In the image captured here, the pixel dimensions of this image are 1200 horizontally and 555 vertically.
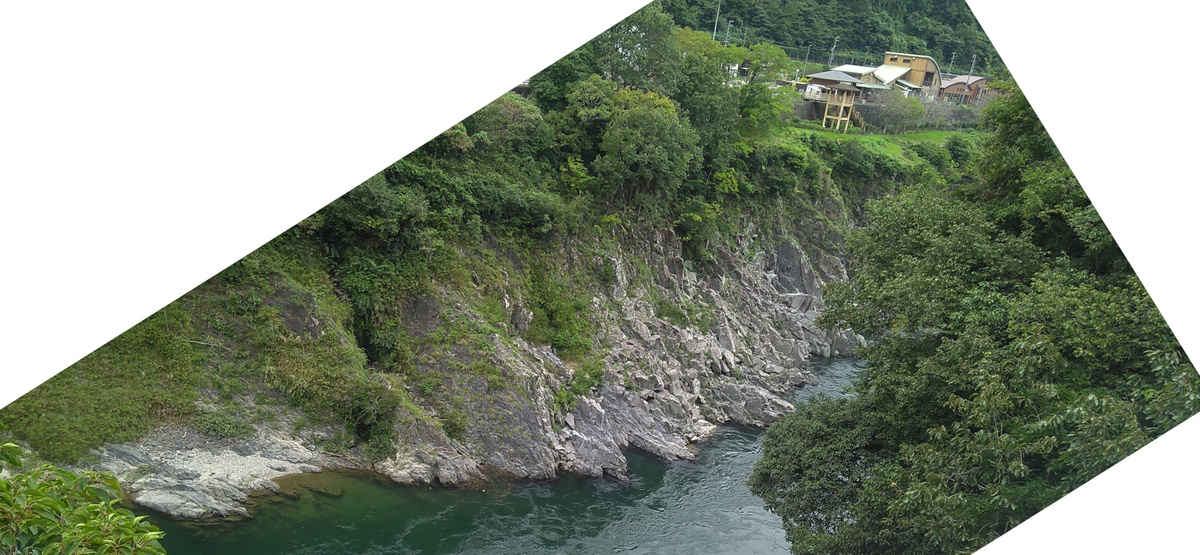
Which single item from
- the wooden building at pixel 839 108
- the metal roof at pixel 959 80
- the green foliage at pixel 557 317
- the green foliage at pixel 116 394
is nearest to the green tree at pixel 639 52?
the green foliage at pixel 557 317

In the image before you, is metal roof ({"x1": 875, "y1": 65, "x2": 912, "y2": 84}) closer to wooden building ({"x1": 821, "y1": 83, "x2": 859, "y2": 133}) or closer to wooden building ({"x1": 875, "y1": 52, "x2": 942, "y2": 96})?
wooden building ({"x1": 875, "y1": 52, "x2": 942, "y2": 96})

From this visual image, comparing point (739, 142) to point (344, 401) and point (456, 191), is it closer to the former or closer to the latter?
point (456, 191)

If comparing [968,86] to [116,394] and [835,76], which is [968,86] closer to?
[835,76]

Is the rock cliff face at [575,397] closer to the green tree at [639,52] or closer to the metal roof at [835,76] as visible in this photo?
the green tree at [639,52]

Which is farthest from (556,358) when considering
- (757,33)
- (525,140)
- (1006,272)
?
(757,33)

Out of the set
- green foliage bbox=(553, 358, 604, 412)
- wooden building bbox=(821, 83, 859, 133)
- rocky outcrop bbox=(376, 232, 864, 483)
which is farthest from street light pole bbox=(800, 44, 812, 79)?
green foliage bbox=(553, 358, 604, 412)

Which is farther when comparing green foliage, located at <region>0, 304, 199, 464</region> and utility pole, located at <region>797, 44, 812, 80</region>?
utility pole, located at <region>797, 44, 812, 80</region>
